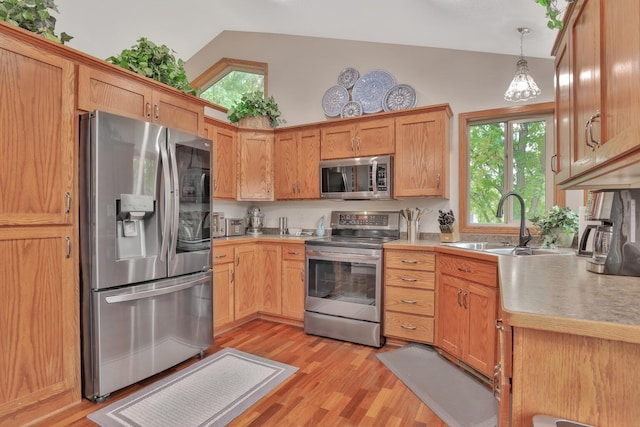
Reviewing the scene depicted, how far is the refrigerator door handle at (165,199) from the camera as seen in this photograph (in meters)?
2.32

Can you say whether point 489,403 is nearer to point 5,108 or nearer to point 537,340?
point 537,340

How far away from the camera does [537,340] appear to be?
31.6 inches

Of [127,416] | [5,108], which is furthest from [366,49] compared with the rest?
[127,416]

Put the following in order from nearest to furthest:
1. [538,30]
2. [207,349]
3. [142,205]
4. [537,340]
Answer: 1. [537,340]
2. [142,205]
3. [538,30]
4. [207,349]

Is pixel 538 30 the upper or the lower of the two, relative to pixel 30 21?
upper

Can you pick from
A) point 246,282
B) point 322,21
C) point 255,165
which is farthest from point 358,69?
point 246,282

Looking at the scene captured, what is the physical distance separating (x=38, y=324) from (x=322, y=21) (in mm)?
3433

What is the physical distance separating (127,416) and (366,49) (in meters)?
3.78

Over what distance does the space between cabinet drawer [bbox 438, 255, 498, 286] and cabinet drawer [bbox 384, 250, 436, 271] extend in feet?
0.27

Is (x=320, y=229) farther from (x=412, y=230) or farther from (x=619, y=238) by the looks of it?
(x=619, y=238)

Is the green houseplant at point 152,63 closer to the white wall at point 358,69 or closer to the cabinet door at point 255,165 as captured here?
the cabinet door at point 255,165

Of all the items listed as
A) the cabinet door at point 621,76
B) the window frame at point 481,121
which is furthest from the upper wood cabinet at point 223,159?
the cabinet door at point 621,76

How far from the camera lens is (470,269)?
93.2 inches

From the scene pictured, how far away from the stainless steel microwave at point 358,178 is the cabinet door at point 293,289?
795 mm
